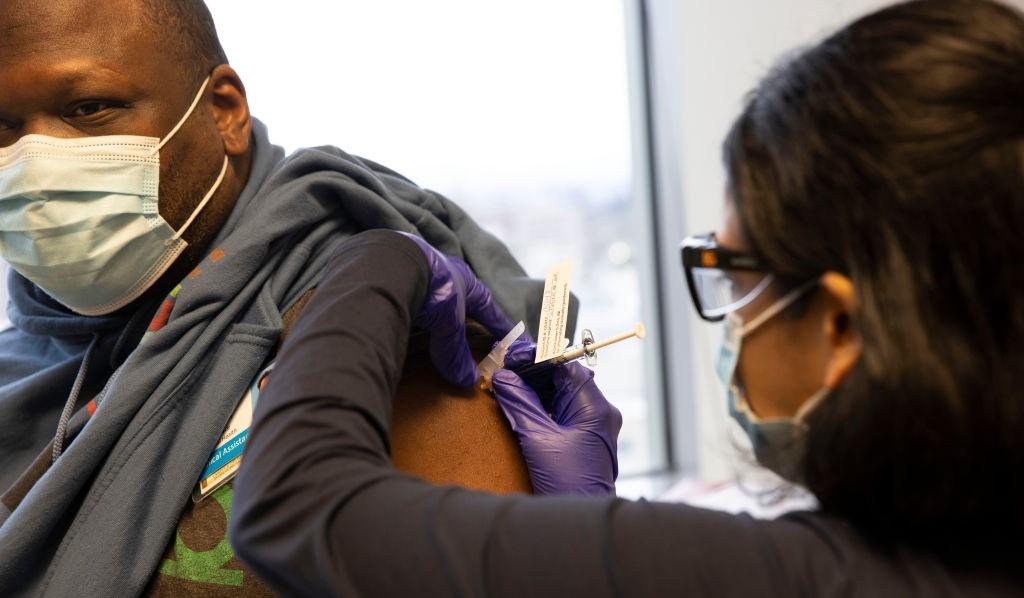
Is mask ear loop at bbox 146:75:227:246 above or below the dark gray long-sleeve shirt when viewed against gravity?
above

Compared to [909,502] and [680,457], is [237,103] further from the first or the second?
[680,457]

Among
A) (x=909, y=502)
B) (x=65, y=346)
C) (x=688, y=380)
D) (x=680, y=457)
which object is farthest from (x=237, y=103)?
(x=680, y=457)

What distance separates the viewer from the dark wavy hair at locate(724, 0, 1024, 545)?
693mm

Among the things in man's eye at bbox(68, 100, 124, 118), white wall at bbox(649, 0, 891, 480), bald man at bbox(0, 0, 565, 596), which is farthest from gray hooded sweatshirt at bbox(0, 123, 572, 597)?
white wall at bbox(649, 0, 891, 480)

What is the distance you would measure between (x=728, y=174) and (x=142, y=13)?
32.1 inches

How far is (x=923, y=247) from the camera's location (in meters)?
0.70

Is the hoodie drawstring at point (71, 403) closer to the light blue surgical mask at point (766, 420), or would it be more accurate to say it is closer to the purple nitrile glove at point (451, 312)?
the purple nitrile glove at point (451, 312)

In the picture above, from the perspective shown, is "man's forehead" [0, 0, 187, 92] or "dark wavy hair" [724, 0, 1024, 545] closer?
Result: "dark wavy hair" [724, 0, 1024, 545]

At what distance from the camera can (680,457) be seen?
312cm

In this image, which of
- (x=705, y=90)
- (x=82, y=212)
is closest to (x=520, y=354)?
(x=82, y=212)

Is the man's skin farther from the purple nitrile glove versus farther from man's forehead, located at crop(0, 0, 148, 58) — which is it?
the purple nitrile glove

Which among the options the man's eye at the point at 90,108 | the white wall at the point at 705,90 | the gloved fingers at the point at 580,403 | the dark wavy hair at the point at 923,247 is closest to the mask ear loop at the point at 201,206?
the man's eye at the point at 90,108

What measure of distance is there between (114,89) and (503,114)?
5.08ft

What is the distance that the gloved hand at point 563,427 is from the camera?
3.62 ft
